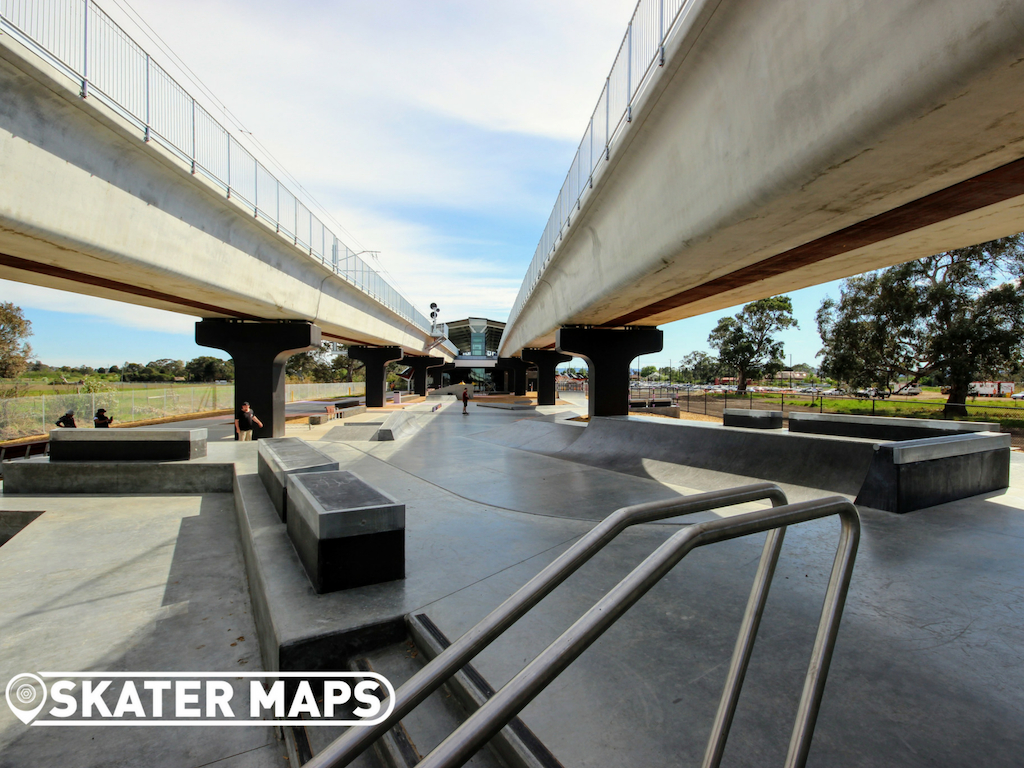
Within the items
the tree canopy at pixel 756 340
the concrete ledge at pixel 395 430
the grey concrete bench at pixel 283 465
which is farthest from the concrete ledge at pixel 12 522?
the tree canopy at pixel 756 340

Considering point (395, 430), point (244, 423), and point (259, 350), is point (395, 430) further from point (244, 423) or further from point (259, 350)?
point (259, 350)

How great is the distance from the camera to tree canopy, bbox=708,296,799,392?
57.5 metres

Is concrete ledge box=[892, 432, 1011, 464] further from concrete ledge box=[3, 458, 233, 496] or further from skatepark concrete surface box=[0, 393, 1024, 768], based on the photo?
concrete ledge box=[3, 458, 233, 496]

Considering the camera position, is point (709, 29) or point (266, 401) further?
point (266, 401)

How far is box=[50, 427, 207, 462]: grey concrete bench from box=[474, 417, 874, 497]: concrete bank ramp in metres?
7.86

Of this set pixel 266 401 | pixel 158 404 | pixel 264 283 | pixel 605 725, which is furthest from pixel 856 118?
pixel 158 404

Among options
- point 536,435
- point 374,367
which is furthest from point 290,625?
point 374,367

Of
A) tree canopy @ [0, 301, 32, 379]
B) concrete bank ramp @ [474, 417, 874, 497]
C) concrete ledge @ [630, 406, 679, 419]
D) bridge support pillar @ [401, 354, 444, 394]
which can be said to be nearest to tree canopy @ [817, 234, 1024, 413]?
concrete ledge @ [630, 406, 679, 419]

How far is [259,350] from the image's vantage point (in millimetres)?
16969

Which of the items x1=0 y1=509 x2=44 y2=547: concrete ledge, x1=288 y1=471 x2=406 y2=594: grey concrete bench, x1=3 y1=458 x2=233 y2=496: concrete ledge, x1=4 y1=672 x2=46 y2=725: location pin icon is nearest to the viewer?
x1=4 y1=672 x2=46 y2=725: location pin icon

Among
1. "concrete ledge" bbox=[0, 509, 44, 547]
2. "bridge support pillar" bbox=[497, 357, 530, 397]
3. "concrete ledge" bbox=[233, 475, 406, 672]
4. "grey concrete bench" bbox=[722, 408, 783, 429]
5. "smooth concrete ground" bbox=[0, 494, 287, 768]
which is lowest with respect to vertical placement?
"concrete ledge" bbox=[0, 509, 44, 547]

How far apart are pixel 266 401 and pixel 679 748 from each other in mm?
17965

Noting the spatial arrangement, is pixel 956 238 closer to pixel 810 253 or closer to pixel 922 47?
pixel 810 253

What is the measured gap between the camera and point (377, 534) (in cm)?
383
